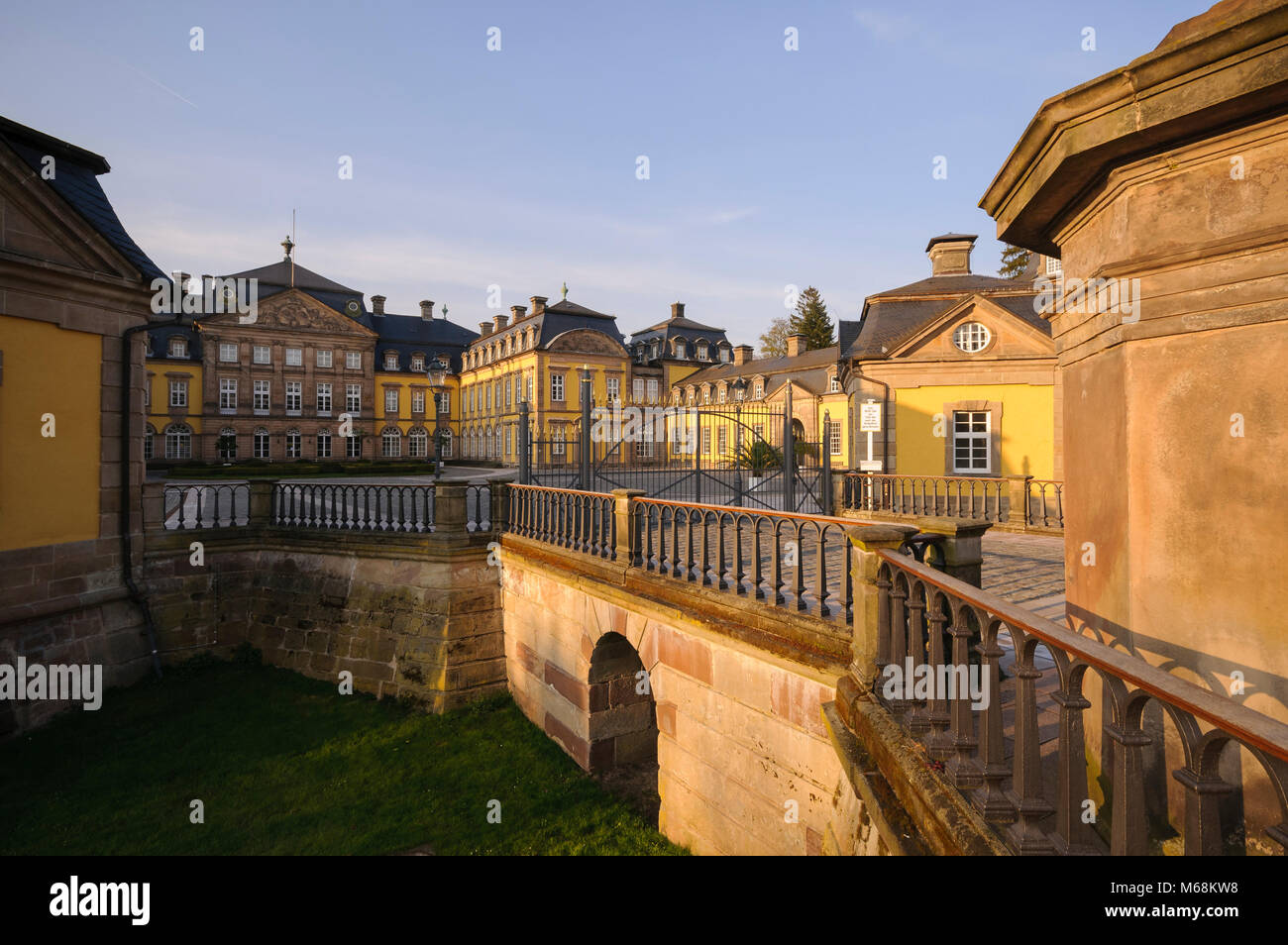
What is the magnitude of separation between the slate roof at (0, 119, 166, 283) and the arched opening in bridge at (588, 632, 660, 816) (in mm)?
9109

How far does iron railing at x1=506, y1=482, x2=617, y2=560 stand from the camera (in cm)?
788

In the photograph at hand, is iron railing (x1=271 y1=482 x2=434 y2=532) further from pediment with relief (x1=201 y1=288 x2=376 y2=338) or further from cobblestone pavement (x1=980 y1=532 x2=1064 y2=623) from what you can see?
pediment with relief (x1=201 y1=288 x2=376 y2=338)

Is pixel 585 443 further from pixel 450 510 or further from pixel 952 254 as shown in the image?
pixel 952 254

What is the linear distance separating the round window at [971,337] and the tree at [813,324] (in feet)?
108

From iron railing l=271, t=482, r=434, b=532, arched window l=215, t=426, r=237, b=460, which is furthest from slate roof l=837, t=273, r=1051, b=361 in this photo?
arched window l=215, t=426, r=237, b=460

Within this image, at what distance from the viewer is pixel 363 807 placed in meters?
7.73

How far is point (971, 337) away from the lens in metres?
16.2

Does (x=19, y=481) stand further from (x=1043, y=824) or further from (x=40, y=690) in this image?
(x=1043, y=824)

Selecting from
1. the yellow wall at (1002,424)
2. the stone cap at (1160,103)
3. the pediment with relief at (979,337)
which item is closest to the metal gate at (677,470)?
the yellow wall at (1002,424)

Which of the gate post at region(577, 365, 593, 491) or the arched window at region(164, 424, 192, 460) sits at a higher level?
the arched window at region(164, 424, 192, 460)

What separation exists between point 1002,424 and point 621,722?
12.8 metres
